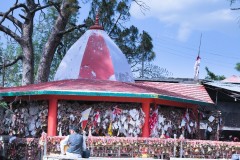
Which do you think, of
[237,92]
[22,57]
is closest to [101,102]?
[237,92]

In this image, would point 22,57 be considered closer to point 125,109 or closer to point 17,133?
point 17,133

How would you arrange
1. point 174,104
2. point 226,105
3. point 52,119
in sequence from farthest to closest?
point 226,105 < point 174,104 < point 52,119

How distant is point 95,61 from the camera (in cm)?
1848

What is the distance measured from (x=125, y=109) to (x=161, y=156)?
2.05 meters

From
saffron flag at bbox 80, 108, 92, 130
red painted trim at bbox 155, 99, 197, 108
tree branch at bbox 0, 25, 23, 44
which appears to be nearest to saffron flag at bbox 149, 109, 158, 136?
red painted trim at bbox 155, 99, 197, 108

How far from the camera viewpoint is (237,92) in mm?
19453

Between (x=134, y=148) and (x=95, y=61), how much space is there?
4603 mm

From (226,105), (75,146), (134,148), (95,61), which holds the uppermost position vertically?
(95,61)

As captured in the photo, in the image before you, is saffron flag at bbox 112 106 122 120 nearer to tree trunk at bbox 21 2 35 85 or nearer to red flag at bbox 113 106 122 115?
red flag at bbox 113 106 122 115

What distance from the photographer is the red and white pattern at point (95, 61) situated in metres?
18.2

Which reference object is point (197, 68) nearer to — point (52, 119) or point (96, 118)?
point (96, 118)

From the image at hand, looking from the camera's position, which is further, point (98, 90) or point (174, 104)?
point (174, 104)

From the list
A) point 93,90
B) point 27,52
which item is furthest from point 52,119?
point 27,52

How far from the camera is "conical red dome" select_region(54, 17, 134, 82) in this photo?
18.2 meters
